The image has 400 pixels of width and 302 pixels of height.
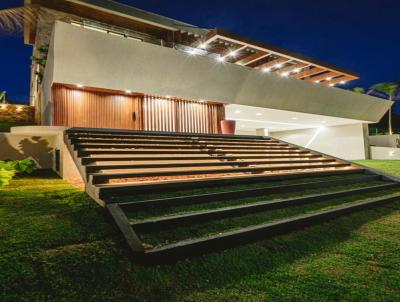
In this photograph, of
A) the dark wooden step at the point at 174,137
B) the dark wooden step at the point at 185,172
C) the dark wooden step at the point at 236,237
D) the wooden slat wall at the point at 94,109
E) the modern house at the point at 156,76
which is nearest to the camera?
the dark wooden step at the point at 236,237

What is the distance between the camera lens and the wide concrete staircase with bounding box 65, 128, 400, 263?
3.15 m

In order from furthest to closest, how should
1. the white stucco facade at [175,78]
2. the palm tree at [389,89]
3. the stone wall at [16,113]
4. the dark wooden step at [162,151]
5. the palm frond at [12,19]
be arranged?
1. the palm tree at [389,89]
2. the stone wall at [16,113]
3. the white stucco facade at [175,78]
4. the palm frond at [12,19]
5. the dark wooden step at [162,151]

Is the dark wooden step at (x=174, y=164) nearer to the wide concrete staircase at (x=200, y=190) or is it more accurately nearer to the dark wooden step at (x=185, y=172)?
the wide concrete staircase at (x=200, y=190)

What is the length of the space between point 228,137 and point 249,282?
742cm

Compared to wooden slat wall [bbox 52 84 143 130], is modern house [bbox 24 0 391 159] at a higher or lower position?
higher

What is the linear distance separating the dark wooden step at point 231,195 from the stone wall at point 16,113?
13012 millimetres

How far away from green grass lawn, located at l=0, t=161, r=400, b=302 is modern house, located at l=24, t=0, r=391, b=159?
6642mm

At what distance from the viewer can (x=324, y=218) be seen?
4.12 metres

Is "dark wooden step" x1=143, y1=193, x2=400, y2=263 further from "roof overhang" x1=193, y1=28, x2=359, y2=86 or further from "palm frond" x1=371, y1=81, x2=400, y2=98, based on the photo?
"palm frond" x1=371, y1=81, x2=400, y2=98

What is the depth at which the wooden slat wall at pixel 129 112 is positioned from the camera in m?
9.45

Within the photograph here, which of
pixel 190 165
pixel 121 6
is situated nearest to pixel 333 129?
pixel 121 6

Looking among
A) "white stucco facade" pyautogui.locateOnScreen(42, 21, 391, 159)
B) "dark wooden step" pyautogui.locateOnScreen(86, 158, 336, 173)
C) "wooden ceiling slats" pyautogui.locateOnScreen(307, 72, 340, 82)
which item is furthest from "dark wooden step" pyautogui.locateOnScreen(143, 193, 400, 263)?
"wooden ceiling slats" pyautogui.locateOnScreen(307, 72, 340, 82)

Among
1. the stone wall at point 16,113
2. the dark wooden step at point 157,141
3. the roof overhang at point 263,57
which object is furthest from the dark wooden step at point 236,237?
the stone wall at point 16,113

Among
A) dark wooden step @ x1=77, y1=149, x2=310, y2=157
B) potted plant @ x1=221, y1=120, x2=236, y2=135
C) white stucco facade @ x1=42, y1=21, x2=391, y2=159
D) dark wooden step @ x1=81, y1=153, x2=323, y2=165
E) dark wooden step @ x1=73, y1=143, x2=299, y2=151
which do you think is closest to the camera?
dark wooden step @ x1=81, y1=153, x2=323, y2=165
